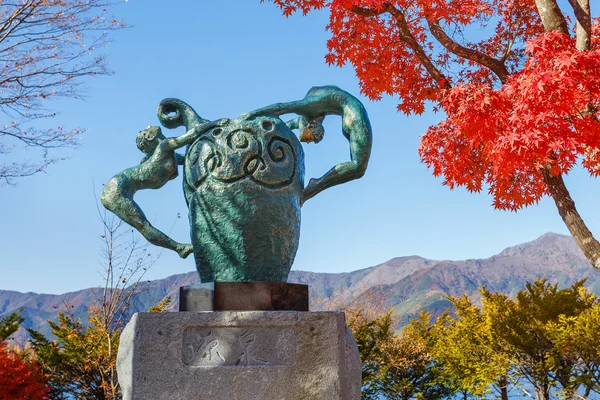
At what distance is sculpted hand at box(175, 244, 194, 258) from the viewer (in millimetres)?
3140

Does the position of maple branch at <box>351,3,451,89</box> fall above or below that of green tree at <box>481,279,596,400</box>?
above

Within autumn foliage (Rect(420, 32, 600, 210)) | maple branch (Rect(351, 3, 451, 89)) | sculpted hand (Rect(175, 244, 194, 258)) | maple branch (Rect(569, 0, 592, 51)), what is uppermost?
maple branch (Rect(351, 3, 451, 89))

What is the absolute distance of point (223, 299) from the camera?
2.65 metres

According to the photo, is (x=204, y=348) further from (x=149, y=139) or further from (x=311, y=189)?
(x=149, y=139)

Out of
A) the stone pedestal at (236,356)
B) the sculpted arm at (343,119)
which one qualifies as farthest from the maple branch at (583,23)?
the stone pedestal at (236,356)

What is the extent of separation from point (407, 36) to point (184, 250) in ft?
12.9

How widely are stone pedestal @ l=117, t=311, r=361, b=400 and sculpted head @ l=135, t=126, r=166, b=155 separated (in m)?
1.11

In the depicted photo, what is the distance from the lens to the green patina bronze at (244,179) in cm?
283

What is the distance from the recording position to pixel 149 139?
326 centimetres

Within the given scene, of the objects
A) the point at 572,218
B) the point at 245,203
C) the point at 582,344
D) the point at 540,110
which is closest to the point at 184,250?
the point at 245,203

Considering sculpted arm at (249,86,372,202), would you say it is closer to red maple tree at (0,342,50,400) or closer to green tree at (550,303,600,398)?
green tree at (550,303,600,398)

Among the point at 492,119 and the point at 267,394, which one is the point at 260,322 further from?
the point at 492,119

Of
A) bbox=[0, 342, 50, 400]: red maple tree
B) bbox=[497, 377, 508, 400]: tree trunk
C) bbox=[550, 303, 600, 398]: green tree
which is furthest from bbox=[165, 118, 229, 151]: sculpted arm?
bbox=[497, 377, 508, 400]: tree trunk

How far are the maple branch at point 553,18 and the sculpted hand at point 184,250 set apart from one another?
3.98m
